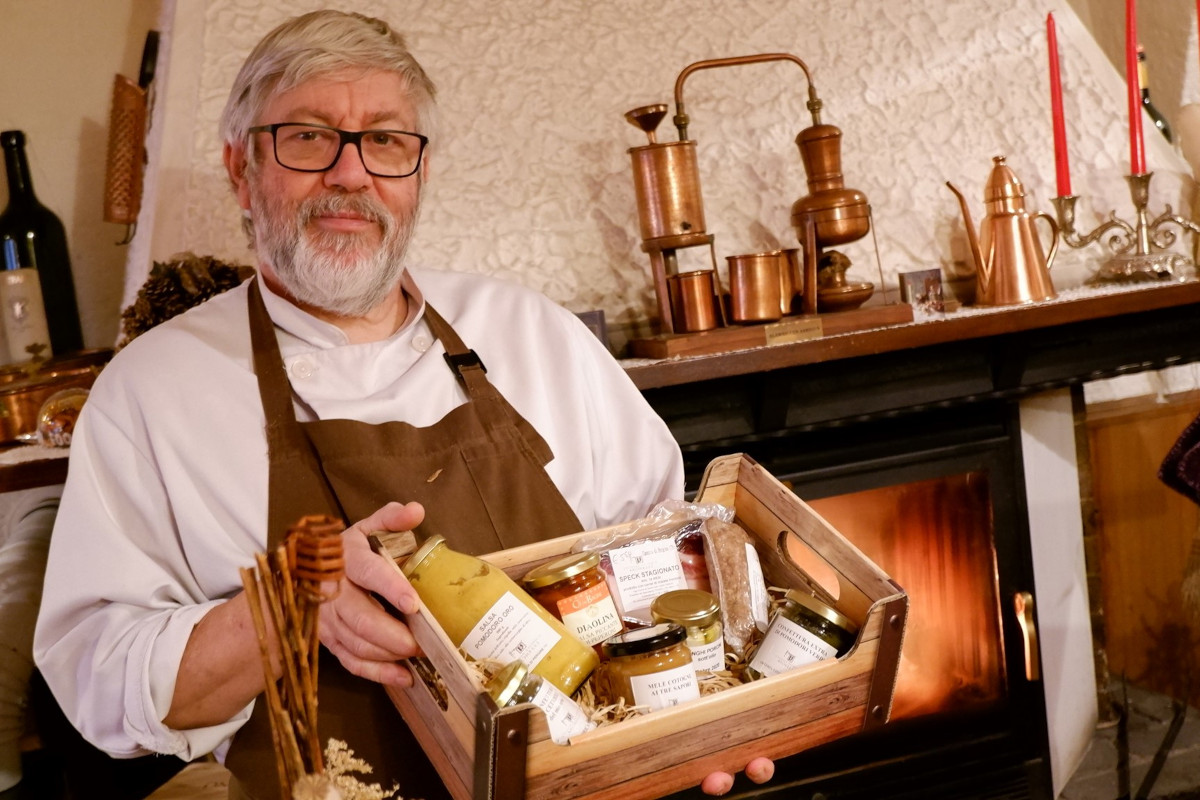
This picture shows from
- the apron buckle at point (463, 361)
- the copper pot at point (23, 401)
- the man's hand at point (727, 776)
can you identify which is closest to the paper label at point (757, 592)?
the man's hand at point (727, 776)

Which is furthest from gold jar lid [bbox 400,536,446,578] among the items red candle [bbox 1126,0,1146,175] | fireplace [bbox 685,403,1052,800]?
red candle [bbox 1126,0,1146,175]

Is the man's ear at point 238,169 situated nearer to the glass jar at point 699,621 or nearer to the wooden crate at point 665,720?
the wooden crate at point 665,720

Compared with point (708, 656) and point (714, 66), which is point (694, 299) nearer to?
point (714, 66)

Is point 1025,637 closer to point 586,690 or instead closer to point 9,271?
point 586,690

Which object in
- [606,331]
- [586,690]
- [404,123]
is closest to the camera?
[586,690]

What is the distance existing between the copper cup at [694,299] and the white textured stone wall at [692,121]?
162 millimetres

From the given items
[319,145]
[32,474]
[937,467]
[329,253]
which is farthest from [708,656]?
[937,467]

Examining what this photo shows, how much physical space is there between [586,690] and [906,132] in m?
1.54

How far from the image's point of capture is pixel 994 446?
6.57 feet

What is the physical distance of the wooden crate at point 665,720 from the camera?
2.60ft

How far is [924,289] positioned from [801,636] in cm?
116

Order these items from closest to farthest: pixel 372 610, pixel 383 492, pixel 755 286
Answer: pixel 372 610
pixel 383 492
pixel 755 286

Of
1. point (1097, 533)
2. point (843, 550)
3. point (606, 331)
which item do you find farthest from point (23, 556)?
point (1097, 533)

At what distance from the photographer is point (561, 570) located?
3.14 ft
